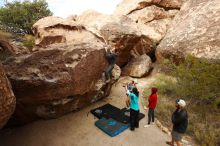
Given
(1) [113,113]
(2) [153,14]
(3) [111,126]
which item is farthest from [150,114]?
(2) [153,14]

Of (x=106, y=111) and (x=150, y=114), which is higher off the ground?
(x=150, y=114)

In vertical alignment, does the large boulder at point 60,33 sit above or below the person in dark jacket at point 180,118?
above

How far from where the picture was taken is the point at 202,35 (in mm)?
9641

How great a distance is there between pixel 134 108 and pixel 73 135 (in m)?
2.58

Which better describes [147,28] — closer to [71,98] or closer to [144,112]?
[144,112]

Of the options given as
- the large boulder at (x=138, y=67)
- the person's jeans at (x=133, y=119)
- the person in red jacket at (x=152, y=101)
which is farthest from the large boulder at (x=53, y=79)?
the large boulder at (x=138, y=67)

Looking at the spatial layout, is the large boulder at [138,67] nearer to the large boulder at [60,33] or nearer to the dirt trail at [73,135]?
the large boulder at [60,33]

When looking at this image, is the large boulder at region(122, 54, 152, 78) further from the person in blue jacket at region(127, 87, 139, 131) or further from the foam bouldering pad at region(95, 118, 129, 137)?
the person in blue jacket at region(127, 87, 139, 131)

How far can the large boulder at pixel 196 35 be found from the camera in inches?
353

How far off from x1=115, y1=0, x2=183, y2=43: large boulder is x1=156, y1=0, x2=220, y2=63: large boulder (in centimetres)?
314

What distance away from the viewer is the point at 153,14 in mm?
16453

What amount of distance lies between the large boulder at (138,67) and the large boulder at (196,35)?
2.03 m

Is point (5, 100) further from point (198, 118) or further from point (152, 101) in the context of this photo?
point (198, 118)

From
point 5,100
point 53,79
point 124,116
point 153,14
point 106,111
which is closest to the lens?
point 5,100
